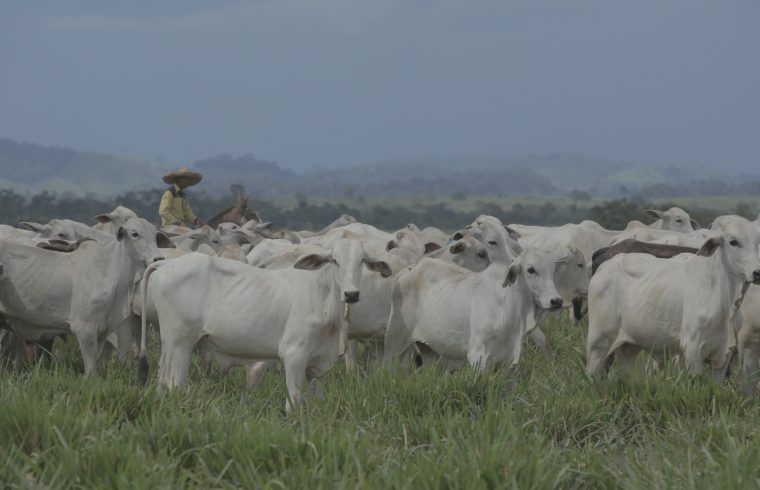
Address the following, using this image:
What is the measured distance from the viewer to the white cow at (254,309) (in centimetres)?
786

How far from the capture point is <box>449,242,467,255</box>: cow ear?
9987 millimetres

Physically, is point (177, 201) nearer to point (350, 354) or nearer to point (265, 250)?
point (265, 250)

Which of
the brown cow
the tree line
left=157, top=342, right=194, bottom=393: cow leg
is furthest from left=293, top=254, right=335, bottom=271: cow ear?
the tree line

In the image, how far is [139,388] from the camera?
6.60 metres

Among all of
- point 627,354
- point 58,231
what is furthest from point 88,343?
point 627,354

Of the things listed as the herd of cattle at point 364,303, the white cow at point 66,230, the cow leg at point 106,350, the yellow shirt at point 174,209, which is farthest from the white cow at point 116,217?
the yellow shirt at point 174,209

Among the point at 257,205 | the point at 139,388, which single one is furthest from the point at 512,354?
the point at 257,205

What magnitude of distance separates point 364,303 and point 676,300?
2.22 meters

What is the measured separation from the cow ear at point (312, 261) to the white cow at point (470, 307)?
3.81 feet

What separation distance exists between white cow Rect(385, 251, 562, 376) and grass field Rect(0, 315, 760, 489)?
25.0 inches

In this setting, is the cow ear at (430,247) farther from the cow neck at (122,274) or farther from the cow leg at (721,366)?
the cow leg at (721,366)

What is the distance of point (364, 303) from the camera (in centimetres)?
905

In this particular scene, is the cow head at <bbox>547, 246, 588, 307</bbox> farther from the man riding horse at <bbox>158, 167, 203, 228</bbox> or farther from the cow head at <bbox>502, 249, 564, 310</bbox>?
the man riding horse at <bbox>158, 167, 203, 228</bbox>

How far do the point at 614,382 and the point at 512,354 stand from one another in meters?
1.32
